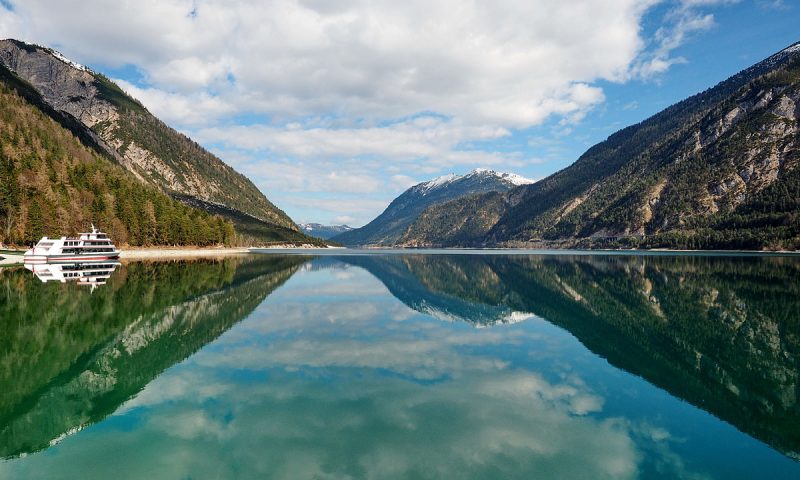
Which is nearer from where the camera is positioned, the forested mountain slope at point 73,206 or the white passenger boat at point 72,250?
the white passenger boat at point 72,250

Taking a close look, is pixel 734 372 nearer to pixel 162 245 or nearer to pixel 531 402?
pixel 531 402

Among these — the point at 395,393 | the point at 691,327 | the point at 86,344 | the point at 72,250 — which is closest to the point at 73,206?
the point at 72,250

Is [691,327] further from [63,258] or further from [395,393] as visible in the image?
[63,258]

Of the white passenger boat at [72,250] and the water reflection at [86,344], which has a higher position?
the white passenger boat at [72,250]

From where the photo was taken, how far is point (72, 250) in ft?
327

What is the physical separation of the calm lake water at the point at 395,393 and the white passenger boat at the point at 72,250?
229 ft

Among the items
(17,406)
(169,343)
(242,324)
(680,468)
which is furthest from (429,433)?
(242,324)

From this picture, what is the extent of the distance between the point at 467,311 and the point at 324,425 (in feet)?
95.8

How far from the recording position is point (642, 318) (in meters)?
37.1

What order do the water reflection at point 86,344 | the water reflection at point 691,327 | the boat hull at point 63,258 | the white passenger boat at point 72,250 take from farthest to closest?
the white passenger boat at point 72,250 → the boat hull at point 63,258 → the water reflection at point 691,327 → the water reflection at point 86,344

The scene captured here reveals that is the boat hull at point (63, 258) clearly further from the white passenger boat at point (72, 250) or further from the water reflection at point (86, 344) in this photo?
the water reflection at point (86, 344)

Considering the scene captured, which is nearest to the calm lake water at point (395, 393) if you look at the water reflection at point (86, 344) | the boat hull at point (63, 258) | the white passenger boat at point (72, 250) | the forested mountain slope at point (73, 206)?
the water reflection at point (86, 344)

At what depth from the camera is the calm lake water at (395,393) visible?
42.1ft

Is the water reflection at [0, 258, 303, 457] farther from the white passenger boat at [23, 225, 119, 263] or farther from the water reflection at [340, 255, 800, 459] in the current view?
the white passenger boat at [23, 225, 119, 263]
